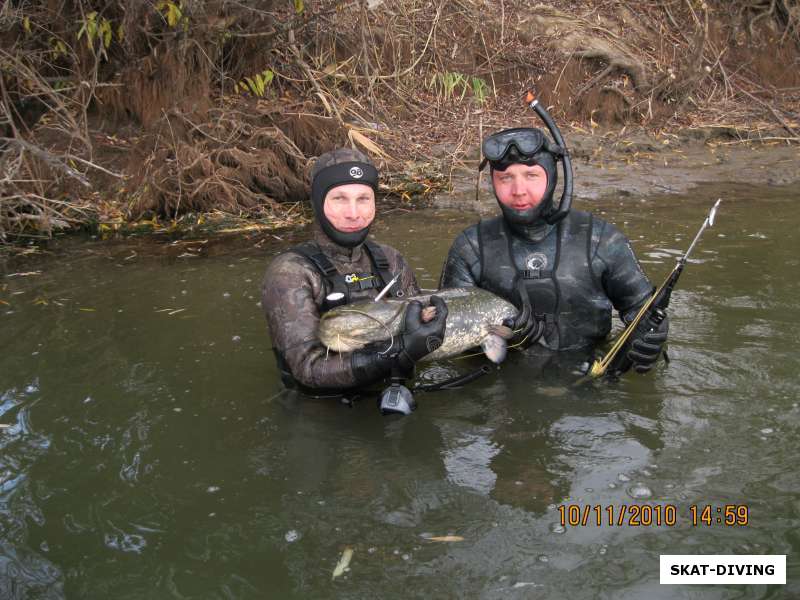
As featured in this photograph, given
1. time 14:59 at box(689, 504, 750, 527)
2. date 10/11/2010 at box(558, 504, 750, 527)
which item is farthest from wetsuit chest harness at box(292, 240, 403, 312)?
time 14:59 at box(689, 504, 750, 527)

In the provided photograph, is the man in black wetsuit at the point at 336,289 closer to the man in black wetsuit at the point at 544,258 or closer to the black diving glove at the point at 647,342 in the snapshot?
the man in black wetsuit at the point at 544,258

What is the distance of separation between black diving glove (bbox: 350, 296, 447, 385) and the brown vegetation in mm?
4551

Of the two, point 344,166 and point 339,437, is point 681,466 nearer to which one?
point 339,437

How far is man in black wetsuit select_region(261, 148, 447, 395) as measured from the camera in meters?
3.96

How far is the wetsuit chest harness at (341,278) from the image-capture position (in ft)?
14.5

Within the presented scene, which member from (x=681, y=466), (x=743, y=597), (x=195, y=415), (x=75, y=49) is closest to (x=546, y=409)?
(x=681, y=466)

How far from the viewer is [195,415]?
4555 mm

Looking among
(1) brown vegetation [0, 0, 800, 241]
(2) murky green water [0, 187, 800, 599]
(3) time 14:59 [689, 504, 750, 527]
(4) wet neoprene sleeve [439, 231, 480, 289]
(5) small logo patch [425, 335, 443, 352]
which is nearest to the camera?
(2) murky green water [0, 187, 800, 599]

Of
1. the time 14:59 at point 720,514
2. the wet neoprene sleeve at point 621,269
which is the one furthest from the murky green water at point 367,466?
the wet neoprene sleeve at point 621,269

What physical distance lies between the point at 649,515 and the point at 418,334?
133 centimetres

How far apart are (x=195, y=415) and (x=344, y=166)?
5.45 feet

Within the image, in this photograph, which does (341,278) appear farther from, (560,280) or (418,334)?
(560,280)

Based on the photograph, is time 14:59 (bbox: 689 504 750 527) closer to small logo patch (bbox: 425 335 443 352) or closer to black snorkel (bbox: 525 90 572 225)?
small logo patch (bbox: 425 335 443 352)

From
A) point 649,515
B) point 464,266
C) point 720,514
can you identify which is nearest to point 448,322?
point 464,266
